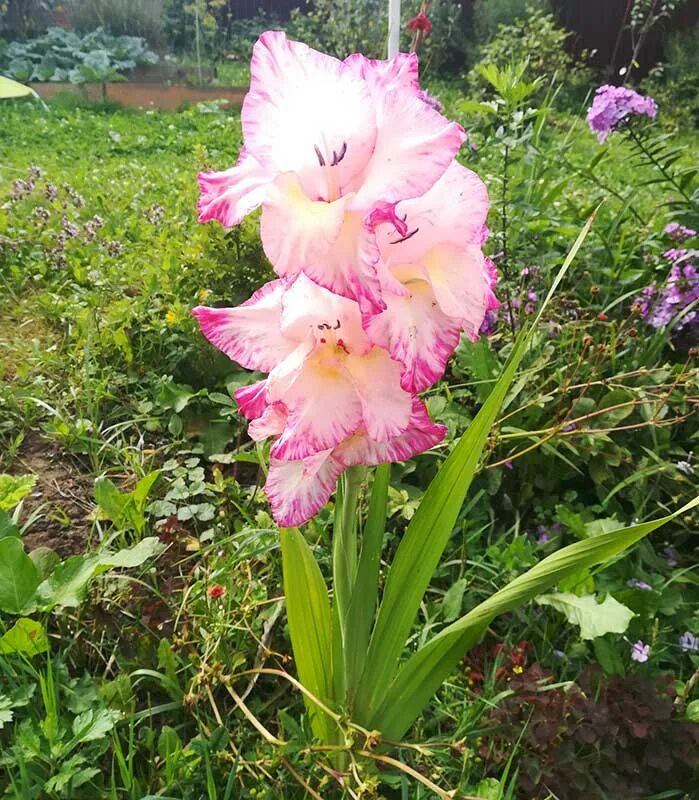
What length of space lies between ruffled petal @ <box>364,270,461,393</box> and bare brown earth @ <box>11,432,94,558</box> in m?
1.00

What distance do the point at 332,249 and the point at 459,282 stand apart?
5.3 inches

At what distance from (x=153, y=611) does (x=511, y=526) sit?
0.79 metres

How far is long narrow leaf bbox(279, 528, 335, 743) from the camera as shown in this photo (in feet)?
3.06

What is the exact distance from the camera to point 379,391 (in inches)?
27.2

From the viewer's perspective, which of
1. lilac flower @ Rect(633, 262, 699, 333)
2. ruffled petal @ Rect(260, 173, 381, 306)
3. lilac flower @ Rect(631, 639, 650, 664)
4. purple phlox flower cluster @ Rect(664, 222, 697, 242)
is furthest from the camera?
purple phlox flower cluster @ Rect(664, 222, 697, 242)

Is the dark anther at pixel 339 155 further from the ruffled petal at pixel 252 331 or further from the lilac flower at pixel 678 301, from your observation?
the lilac flower at pixel 678 301

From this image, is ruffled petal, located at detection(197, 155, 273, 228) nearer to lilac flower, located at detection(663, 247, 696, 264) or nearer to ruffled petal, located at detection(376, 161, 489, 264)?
ruffled petal, located at detection(376, 161, 489, 264)

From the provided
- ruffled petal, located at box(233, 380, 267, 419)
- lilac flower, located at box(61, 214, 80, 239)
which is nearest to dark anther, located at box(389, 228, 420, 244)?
ruffled petal, located at box(233, 380, 267, 419)

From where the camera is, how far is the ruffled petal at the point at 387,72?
2.07 feet

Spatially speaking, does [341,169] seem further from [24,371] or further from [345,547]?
[24,371]

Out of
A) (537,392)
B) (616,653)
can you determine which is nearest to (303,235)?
(616,653)

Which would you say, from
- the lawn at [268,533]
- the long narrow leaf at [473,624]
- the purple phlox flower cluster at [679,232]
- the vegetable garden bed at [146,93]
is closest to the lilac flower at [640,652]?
the lawn at [268,533]

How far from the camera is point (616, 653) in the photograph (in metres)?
1.25

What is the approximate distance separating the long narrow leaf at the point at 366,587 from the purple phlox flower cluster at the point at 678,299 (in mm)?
1061
